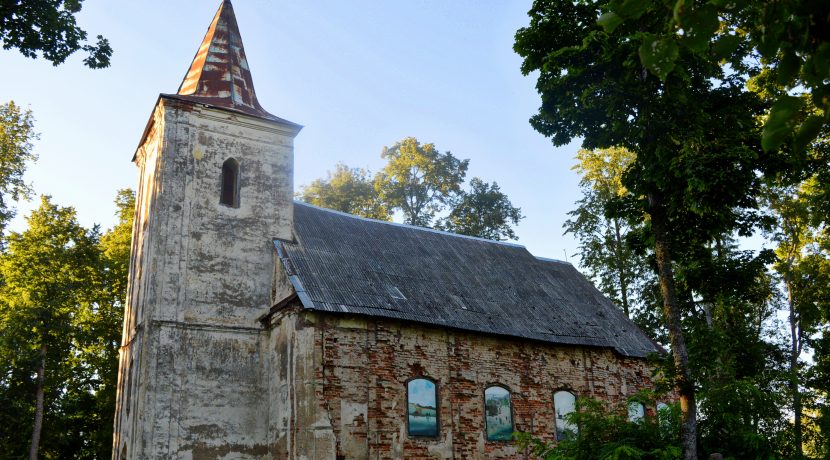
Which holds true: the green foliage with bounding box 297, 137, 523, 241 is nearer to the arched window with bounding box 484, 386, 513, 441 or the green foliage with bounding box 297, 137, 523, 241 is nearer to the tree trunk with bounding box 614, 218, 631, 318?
the tree trunk with bounding box 614, 218, 631, 318

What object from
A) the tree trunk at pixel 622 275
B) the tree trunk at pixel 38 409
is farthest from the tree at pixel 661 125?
the tree trunk at pixel 38 409

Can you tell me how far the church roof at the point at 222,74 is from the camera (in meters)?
20.6

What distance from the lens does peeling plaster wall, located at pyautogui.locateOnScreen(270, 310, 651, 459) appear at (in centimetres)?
1641

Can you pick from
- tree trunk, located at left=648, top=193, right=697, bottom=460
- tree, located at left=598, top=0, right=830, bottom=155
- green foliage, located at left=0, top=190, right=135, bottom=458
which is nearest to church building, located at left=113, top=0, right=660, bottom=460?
tree trunk, located at left=648, top=193, right=697, bottom=460

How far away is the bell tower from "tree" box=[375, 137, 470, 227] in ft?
50.4

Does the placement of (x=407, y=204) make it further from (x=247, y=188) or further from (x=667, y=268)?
(x=667, y=268)

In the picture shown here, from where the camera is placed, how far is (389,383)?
1745 cm

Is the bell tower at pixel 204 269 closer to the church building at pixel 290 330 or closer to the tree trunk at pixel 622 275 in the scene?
the church building at pixel 290 330

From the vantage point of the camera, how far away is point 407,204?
3622cm

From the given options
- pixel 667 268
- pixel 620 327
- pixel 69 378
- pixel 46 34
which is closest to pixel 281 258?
pixel 46 34

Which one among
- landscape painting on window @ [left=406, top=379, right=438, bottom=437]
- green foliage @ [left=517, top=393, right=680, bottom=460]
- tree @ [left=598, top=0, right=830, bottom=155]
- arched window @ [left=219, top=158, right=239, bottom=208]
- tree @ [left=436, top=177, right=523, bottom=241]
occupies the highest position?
tree @ [left=436, top=177, right=523, bottom=241]

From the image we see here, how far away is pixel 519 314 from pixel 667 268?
26.3ft

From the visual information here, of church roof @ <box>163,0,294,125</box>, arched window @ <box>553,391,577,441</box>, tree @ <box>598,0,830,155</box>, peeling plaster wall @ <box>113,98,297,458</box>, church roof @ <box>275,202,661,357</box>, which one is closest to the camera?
tree @ <box>598,0,830,155</box>

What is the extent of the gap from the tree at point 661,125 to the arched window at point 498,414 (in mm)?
6622
